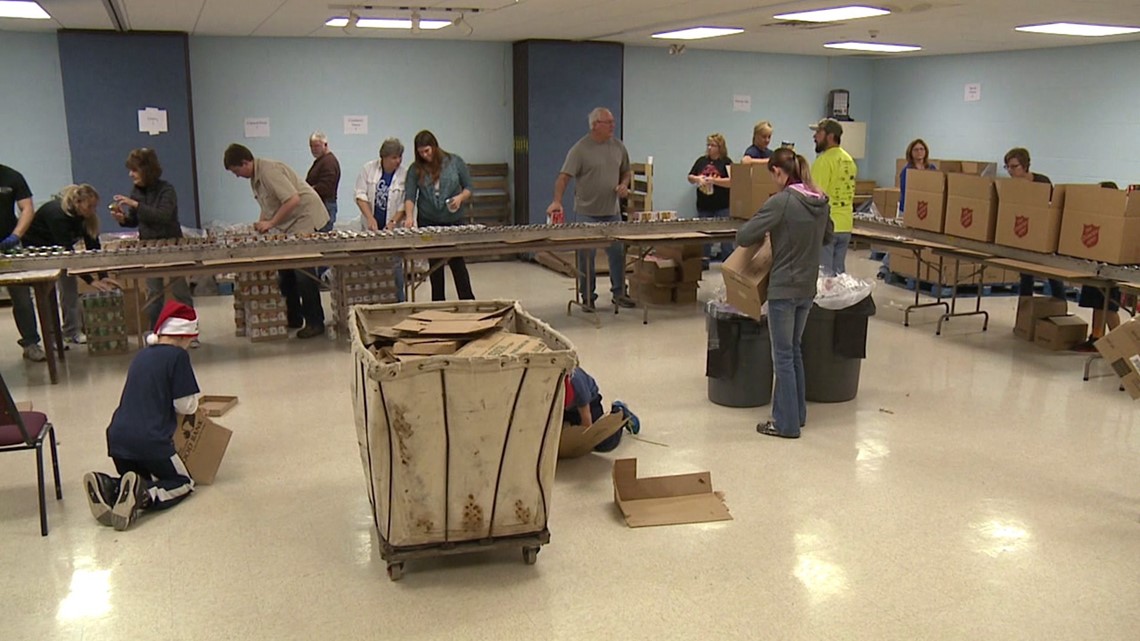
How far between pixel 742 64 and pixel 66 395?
8.48 metres

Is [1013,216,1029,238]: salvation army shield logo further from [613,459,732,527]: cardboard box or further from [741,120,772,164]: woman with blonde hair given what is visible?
[613,459,732,527]: cardboard box

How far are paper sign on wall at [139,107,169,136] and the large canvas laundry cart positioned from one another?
657cm

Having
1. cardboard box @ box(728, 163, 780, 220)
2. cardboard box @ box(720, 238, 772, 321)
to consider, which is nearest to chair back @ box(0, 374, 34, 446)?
cardboard box @ box(720, 238, 772, 321)

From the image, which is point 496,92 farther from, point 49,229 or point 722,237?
point 49,229

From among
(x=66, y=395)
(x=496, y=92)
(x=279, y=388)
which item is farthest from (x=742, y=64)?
(x=66, y=395)

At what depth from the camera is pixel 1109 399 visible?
559cm

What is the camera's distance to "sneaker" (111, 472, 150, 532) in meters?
3.81

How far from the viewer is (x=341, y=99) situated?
32.7 feet

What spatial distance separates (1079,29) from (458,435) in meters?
7.28

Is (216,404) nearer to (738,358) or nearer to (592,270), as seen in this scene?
(738,358)

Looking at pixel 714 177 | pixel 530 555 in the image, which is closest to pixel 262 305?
pixel 530 555

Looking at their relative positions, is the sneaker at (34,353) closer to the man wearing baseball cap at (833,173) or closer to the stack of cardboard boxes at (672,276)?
the stack of cardboard boxes at (672,276)

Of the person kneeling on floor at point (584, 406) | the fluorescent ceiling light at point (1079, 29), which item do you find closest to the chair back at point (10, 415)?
the person kneeling on floor at point (584, 406)

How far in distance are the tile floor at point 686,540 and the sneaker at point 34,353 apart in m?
0.69
